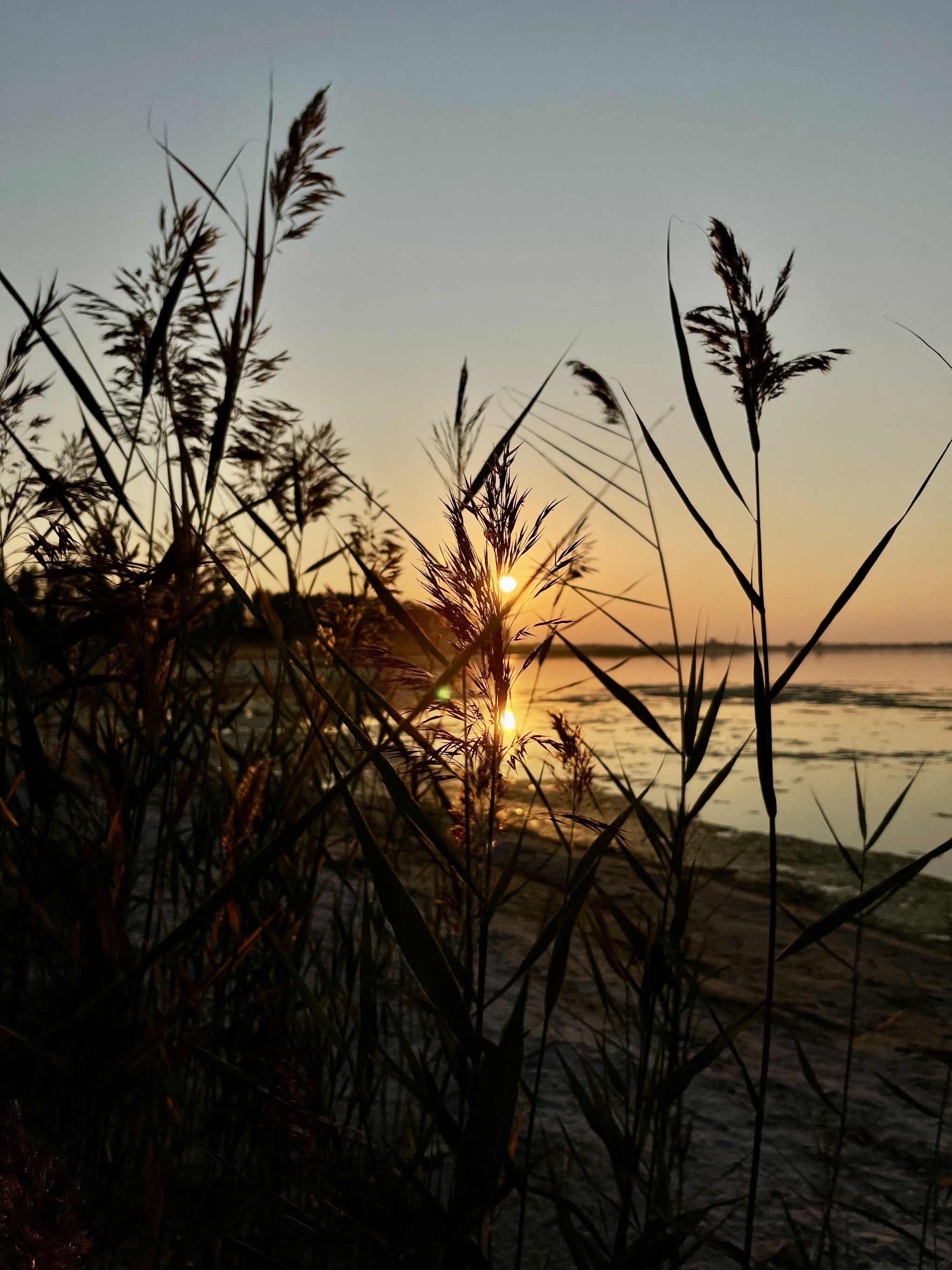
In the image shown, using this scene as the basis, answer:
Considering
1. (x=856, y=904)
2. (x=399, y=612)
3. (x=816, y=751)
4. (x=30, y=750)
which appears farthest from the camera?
(x=816, y=751)

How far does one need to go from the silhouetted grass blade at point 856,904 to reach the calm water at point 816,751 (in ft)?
0.82

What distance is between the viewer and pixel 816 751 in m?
12.9

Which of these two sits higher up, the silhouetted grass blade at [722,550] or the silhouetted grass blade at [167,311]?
the silhouetted grass blade at [167,311]

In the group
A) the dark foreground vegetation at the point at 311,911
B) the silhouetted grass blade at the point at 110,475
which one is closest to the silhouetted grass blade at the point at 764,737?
the dark foreground vegetation at the point at 311,911

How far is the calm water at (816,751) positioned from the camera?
8.20 meters

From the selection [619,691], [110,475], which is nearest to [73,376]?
[110,475]

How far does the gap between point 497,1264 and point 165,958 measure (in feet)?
3.15

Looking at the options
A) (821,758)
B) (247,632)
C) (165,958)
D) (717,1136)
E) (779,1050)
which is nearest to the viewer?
(165,958)

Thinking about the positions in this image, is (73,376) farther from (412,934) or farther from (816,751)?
(816,751)

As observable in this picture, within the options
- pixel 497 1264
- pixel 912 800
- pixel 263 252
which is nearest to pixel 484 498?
pixel 263 252

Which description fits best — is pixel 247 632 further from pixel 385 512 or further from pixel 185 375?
pixel 385 512

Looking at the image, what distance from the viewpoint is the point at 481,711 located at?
89cm

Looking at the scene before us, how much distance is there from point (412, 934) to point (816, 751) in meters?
13.1

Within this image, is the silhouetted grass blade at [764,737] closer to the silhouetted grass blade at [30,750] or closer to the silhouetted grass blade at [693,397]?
the silhouetted grass blade at [693,397]
